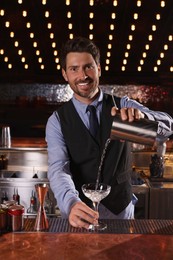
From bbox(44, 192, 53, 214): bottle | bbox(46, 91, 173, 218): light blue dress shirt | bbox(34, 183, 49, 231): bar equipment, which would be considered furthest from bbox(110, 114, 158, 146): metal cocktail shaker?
bbox(44, 192, 53, 214): bottle

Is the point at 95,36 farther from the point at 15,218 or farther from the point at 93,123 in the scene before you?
the point at 15,218

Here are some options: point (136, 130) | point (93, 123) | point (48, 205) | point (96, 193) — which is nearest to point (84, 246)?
point (96, 193)

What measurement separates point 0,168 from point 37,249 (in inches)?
111

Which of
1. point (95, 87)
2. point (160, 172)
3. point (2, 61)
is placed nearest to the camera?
point (95, 87)

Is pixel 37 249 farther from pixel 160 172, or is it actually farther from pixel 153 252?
pixel 160 172

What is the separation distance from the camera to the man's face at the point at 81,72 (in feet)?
7.10

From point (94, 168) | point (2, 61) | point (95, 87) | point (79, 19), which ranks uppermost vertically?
point (79, 19)

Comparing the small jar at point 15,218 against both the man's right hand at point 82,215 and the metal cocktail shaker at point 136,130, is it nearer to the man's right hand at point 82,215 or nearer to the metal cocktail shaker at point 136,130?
the man's right hand at point 82,215

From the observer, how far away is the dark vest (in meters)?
2.33

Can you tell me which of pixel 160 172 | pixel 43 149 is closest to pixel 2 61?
pixel 43 149

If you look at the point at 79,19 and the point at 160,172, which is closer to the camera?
the point at 160,172

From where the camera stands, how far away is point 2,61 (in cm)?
653

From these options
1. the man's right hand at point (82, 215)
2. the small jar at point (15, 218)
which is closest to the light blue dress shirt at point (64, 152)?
the man's right hand at point (82, 215)

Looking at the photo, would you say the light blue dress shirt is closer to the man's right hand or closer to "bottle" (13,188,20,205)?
the man's right hand
